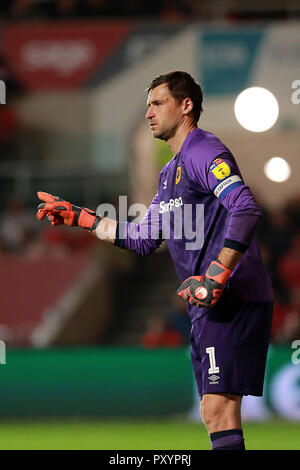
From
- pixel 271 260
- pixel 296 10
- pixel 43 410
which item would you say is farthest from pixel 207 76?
pixel 43 410

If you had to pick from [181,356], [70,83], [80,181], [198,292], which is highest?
[70,83]

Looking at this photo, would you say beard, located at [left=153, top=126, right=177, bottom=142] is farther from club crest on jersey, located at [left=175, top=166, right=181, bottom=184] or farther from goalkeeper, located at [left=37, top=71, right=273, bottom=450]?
club crest on jersey, located at [left=175, top=166, right=181, bottom=184]

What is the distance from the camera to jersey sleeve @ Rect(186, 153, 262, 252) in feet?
13.9

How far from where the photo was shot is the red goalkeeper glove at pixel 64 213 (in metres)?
4.89

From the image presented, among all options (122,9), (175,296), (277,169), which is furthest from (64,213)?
(277,169)

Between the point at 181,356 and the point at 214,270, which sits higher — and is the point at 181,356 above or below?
above

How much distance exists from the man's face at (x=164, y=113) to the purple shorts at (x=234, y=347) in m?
0.91

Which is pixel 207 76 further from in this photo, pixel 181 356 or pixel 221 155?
pixel 221 155

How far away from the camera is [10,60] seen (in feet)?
44.0

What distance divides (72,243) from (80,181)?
39.2 inches

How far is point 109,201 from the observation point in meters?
14.1

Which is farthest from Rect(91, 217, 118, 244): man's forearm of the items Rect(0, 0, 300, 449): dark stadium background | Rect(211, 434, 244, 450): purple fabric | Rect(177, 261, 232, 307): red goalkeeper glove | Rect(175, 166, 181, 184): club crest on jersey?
Rect(0, 0, 300, 449): dark stadium background

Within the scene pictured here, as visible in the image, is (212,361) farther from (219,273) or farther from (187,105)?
(187,105)

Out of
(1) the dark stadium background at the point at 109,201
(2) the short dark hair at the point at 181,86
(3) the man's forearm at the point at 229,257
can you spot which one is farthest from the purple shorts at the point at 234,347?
(1) the dark stadium background at the point at 109,201
